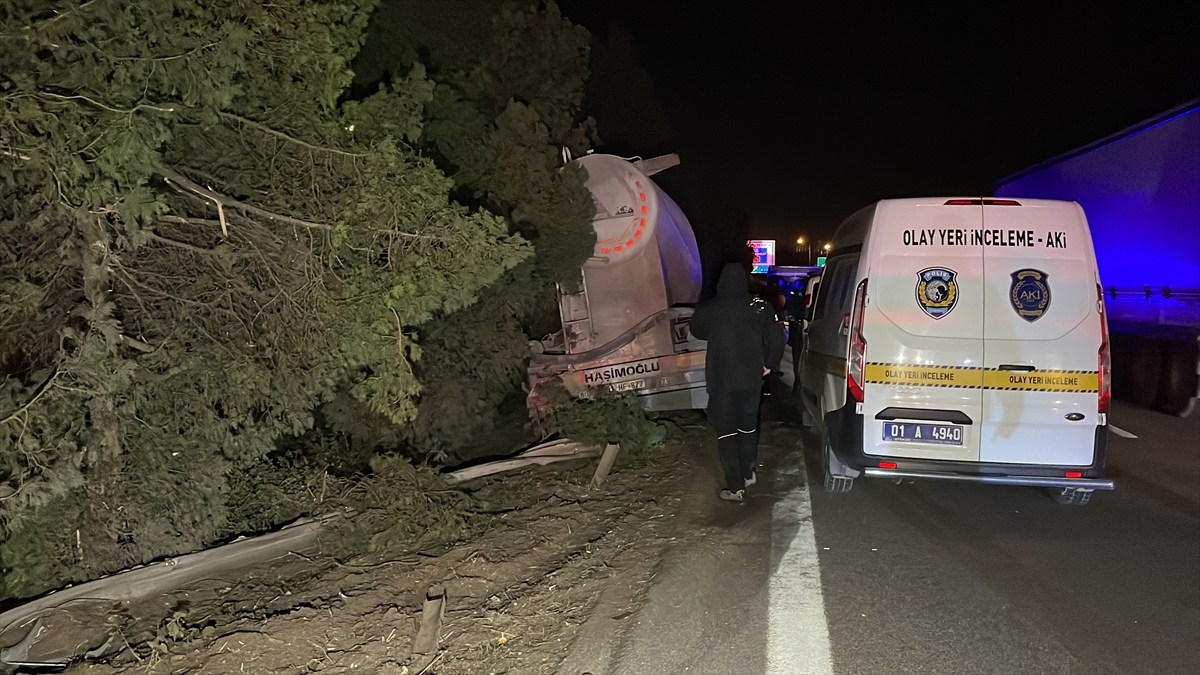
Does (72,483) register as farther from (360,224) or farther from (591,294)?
(591,294)

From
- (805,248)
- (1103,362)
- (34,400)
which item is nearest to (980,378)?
(1103,362)

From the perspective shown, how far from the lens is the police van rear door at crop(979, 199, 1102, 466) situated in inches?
202

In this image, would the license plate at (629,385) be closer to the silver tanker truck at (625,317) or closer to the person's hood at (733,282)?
the silver tanker truck at (625,317)

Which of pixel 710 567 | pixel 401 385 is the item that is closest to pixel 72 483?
pixel 401 385

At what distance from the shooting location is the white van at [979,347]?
5141mm

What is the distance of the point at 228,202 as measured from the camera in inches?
162

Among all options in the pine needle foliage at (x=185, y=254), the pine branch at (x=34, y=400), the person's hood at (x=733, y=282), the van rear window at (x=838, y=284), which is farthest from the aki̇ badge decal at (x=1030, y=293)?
the pine branch at (x=34, y=400)

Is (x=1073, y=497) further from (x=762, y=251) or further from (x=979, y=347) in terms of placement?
(x=762, y=251)

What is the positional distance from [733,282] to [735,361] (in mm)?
638

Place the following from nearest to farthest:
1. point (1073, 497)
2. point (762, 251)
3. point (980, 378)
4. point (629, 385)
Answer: point (980, 378) < point (1073, 497) < point (629, 385) < point (762, 251)

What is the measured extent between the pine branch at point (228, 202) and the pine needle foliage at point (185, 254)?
0.04 ft

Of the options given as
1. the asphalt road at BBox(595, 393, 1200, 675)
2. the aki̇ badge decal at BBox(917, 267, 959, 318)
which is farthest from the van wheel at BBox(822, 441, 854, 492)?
the aki̇ badge decal at BBox(917, 267, 959, 318)

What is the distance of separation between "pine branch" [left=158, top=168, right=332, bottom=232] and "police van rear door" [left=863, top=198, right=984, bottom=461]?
379 cm

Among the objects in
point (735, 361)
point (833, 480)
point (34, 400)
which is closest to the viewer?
point (34, 400)
